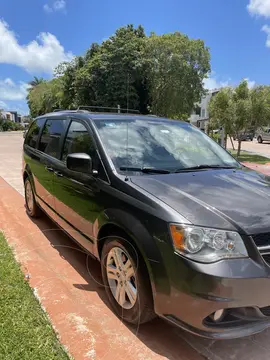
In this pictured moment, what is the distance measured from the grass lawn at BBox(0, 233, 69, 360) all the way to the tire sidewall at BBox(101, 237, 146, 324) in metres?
0.57

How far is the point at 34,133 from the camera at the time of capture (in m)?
5.49

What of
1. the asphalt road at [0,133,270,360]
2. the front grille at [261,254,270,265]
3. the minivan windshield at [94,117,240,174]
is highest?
the minivan windshield at [94,117,240,174]

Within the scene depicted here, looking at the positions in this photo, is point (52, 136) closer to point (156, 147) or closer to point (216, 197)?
point (156, 147)

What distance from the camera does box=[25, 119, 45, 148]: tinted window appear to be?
208 inches

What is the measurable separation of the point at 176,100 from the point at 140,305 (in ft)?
90.7

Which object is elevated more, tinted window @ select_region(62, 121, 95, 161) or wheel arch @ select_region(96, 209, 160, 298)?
tinted window @ select_region(62, 121, 95, 161)

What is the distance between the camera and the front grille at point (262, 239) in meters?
2.26

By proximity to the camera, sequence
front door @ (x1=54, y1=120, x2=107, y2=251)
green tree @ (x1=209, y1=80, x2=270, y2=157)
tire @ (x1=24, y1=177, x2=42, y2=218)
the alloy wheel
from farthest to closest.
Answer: green tree @ (x1=209, y1=80, x2=270, y2=157), tire @ (x1=24, y1=177, x2=42, y2=218), front door @ (x1=54, y1=120, x2=107, y2=251), the alloy wheel

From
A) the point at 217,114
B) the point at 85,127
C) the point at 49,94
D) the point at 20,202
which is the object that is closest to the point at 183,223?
the point at 85,127

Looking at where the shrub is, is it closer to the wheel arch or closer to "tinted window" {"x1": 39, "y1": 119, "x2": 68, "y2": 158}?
"tinted window" {"x1": 39, "y1": 119, "x2": 68, "y2": 158}

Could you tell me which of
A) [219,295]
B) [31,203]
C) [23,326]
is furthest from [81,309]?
[31,203]

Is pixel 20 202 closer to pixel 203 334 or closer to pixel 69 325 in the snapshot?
pixel 69 325

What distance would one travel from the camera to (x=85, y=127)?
11.8 feet

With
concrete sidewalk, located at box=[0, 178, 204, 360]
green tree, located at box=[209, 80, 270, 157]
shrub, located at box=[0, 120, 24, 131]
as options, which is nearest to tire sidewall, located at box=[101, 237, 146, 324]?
concrete sidewalk, located at box=[0, 178, 204, 360]
